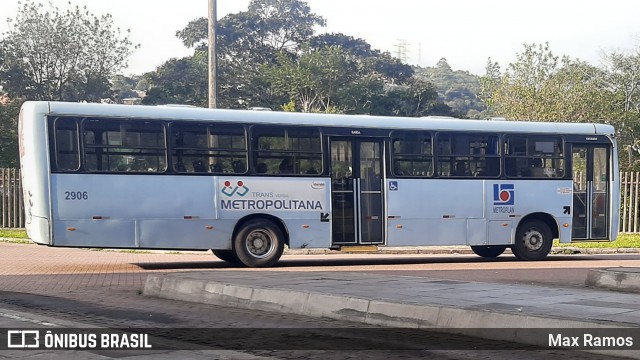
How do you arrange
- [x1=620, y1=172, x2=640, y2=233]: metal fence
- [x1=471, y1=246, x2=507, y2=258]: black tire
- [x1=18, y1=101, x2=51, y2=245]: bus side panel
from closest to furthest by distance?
[x1=18, y1=101, x2=51, y2=245]: bus side panel < [x1=471, y1=246, x2=507, y2=258]: black tire < [x1=620, y1=172, x2=640, y2=233]: metal fence

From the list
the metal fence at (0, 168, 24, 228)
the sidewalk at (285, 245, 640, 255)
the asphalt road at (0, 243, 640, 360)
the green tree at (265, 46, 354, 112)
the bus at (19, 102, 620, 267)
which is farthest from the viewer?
the green tree at (265, 46, 354, 112)

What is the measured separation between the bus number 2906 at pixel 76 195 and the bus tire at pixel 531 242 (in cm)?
966

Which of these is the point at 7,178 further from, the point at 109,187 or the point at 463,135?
the point at 463,135

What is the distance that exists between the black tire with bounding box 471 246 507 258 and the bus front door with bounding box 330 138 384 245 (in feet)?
13.2

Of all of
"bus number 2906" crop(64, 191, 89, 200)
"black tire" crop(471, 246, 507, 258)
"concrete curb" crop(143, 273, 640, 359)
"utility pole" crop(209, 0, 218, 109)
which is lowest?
"black tire" crop(471, 246, 507, 258)

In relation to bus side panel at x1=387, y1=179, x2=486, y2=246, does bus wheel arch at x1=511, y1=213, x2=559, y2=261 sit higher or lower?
lower

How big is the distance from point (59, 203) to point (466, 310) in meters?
10.1

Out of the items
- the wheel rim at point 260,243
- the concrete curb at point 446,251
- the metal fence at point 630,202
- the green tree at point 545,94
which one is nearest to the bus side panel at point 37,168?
the wheel rim at point 260,243

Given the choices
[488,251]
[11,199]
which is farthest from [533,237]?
[11,199]

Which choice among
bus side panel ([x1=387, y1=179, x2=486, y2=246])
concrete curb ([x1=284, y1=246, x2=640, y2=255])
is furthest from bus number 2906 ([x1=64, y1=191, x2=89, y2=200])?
concrete curb ([x1=284, y1=246, x2=640, y2=255])

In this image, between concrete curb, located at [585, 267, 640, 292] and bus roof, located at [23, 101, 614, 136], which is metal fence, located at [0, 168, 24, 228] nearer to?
bus roof, located at [23, 101, 614, 136]

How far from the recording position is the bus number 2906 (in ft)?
59.0

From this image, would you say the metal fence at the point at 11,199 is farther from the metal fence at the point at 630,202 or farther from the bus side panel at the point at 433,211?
the metal fence at the point at 630,202

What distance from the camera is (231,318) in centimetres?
1130
